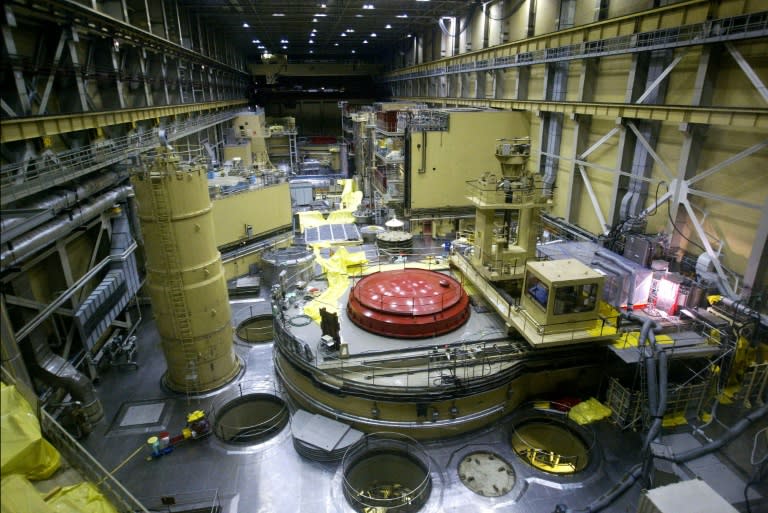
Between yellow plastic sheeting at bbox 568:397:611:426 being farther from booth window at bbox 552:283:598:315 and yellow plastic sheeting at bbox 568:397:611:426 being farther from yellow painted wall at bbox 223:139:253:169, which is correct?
yellow painted wall at bbox 223:139:253:169

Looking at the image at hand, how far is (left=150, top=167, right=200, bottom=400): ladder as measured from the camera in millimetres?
11016

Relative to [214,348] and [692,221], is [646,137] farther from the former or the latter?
[214,348]

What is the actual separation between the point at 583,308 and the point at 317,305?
25.4ft

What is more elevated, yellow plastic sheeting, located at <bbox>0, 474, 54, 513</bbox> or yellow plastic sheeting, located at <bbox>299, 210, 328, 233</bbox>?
yellow plastic sheeting, located at <bbox>0, 474, 54, 513</bbox>

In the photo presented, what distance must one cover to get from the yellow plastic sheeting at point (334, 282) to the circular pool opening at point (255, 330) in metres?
3.28

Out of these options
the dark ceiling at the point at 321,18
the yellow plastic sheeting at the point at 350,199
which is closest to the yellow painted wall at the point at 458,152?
the yellow plastic sheeting at the point at 350,199

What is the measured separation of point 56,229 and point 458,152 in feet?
53.3

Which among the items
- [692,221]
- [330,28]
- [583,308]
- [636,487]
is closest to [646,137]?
[692,221]

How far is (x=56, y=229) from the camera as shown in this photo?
10750 millimetres

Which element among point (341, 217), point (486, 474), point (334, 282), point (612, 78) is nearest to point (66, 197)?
point (334, 282)

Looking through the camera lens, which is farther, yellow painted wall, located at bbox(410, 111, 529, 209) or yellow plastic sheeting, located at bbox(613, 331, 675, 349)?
yellow painted wall, located at bbox(410, 111, 529, 209)

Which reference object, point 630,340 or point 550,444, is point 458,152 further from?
point 550,444

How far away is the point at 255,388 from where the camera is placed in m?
13.1

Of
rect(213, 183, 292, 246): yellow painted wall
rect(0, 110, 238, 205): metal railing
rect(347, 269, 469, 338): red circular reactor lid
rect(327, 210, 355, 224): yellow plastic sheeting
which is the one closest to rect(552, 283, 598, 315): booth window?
rect(347, 269, 469, 338): red circular reactor lid
